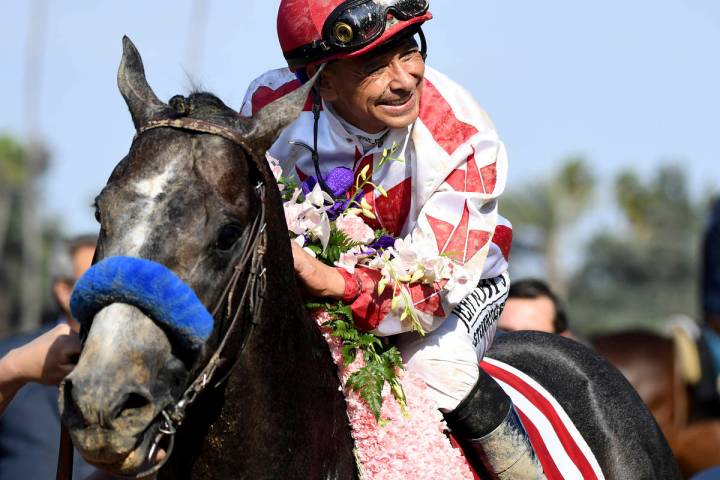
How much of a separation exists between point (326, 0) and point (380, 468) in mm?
1666

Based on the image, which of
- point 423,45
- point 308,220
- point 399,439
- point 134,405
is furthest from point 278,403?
point 423,45

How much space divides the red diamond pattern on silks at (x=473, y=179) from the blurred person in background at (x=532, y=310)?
3231 mm

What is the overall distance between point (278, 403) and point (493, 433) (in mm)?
993

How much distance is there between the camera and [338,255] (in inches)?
161

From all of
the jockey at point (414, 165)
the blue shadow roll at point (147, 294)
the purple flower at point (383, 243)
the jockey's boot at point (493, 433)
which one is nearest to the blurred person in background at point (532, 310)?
the jockey at point (414, 165)

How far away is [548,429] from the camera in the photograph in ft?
15.6

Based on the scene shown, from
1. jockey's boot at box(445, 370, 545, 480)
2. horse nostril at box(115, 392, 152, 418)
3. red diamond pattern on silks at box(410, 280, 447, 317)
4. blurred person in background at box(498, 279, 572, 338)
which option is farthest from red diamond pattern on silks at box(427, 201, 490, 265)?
blurred person in background at box(498, 279, 572, 338)

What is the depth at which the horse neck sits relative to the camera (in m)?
3.50

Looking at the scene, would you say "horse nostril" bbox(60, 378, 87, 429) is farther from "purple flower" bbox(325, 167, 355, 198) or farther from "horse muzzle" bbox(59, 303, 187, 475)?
"purple flower" bbox(325, 167, 355, 198)

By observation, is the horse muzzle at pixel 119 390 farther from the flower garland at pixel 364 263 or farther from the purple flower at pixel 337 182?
the purple flower at pixel 337 182

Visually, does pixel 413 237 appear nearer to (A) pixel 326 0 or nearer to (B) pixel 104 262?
(A) pixel 326 0

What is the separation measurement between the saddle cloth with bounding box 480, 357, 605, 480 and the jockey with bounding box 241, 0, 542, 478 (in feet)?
0.96

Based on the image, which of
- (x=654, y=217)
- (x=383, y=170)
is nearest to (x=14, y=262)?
(x=654, y=217)

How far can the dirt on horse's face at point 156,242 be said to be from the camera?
2965 millimetres
